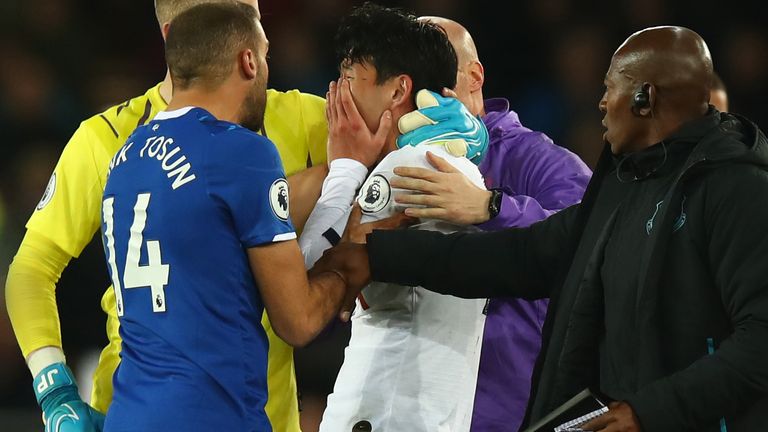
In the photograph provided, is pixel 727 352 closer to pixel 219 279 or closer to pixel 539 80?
pixel 219 279

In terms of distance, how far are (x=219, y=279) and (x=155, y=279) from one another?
0.45ft

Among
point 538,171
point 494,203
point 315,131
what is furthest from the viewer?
point 538,171

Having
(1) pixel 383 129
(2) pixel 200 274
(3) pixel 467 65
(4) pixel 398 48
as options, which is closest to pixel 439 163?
(1) pixel 383 129

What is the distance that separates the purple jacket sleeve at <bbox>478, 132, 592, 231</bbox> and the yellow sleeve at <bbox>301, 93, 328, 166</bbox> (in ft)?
2.00

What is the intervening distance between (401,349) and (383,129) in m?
0.56

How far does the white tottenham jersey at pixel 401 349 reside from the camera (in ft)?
9.06

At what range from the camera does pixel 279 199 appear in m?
2.54

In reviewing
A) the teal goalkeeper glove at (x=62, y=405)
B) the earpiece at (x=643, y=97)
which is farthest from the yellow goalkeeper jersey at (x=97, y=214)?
the earpiece at (x=643, y=97)

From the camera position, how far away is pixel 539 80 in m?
6.68

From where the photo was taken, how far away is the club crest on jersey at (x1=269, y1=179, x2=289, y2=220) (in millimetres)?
2514

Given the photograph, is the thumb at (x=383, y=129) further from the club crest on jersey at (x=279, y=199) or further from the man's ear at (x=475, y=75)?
the man's ear at (x=475, y=75)

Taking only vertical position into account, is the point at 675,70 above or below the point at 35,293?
above

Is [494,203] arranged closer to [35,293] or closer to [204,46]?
[204,46]

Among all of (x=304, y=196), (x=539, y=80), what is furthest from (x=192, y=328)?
(x=539, y=80)
